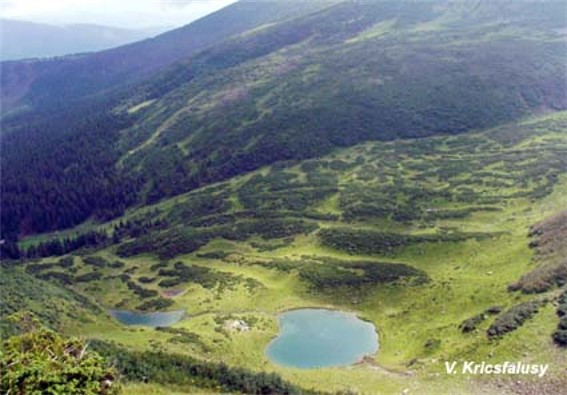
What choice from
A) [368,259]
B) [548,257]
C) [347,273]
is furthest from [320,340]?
[548,257]

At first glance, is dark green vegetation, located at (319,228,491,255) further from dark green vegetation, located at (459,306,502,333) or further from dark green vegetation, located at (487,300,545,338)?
dark green vegetation, located at (487,300,545,338)

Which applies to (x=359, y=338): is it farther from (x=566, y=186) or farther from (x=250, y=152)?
(x=250, y=152)

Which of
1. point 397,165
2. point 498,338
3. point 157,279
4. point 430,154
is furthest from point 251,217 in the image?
point 498,338

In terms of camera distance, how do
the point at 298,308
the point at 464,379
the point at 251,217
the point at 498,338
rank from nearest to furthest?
the point at 464,379, the point at 498,338, the point at 298,308, the point at 251,217

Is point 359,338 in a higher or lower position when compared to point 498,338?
lower

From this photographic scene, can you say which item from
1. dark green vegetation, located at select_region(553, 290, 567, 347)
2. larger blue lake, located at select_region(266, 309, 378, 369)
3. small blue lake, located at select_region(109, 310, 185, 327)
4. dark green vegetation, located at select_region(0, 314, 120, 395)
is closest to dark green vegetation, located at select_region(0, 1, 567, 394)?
dark green vegetation, located at select_region(553, 290, 567, 347)

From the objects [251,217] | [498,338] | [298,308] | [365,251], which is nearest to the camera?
[498,338]

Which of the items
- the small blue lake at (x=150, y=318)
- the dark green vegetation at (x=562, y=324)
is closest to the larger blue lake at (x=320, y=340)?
the small blue lake at (x=150, y=318)
